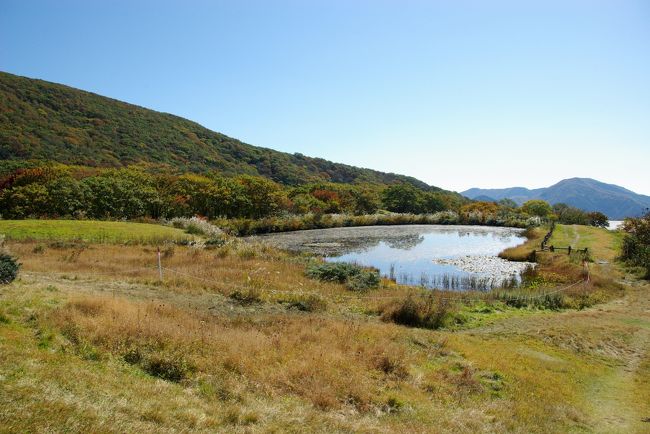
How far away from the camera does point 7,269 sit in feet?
41.1

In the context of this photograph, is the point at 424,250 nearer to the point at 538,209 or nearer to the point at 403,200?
the point at 403,200

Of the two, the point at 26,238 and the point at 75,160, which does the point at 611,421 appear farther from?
the point at 75,160

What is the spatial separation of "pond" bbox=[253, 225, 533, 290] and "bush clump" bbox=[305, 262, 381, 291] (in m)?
4.26

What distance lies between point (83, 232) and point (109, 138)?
7610cm

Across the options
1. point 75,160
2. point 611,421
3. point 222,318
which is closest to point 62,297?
point 222,318

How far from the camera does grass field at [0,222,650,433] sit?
20.6 ft

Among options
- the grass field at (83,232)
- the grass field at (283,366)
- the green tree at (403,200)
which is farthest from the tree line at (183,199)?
the grass field at (283,366)

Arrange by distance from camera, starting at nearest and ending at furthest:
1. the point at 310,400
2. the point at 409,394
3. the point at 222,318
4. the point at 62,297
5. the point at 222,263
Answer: the point at 310,400, the point at 409,394, the point at 62,297, the point at 222,318, the point at 222,263

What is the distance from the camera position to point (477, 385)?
9727 mm

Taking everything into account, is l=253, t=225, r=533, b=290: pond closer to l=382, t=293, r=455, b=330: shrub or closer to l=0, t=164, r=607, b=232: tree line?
l=382, t=293, r=455, b=330: shrub

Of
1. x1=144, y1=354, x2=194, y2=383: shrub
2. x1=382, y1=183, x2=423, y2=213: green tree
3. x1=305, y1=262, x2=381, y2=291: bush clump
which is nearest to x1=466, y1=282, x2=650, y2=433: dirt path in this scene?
x1=305, y1=262, x2=381, y2=291: bush clump

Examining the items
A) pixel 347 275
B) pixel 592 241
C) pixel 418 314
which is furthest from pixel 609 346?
pixel 592 241

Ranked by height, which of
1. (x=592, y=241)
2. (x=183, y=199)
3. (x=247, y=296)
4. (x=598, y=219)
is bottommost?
(x=247, y=296)

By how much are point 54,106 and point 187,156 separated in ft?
101
